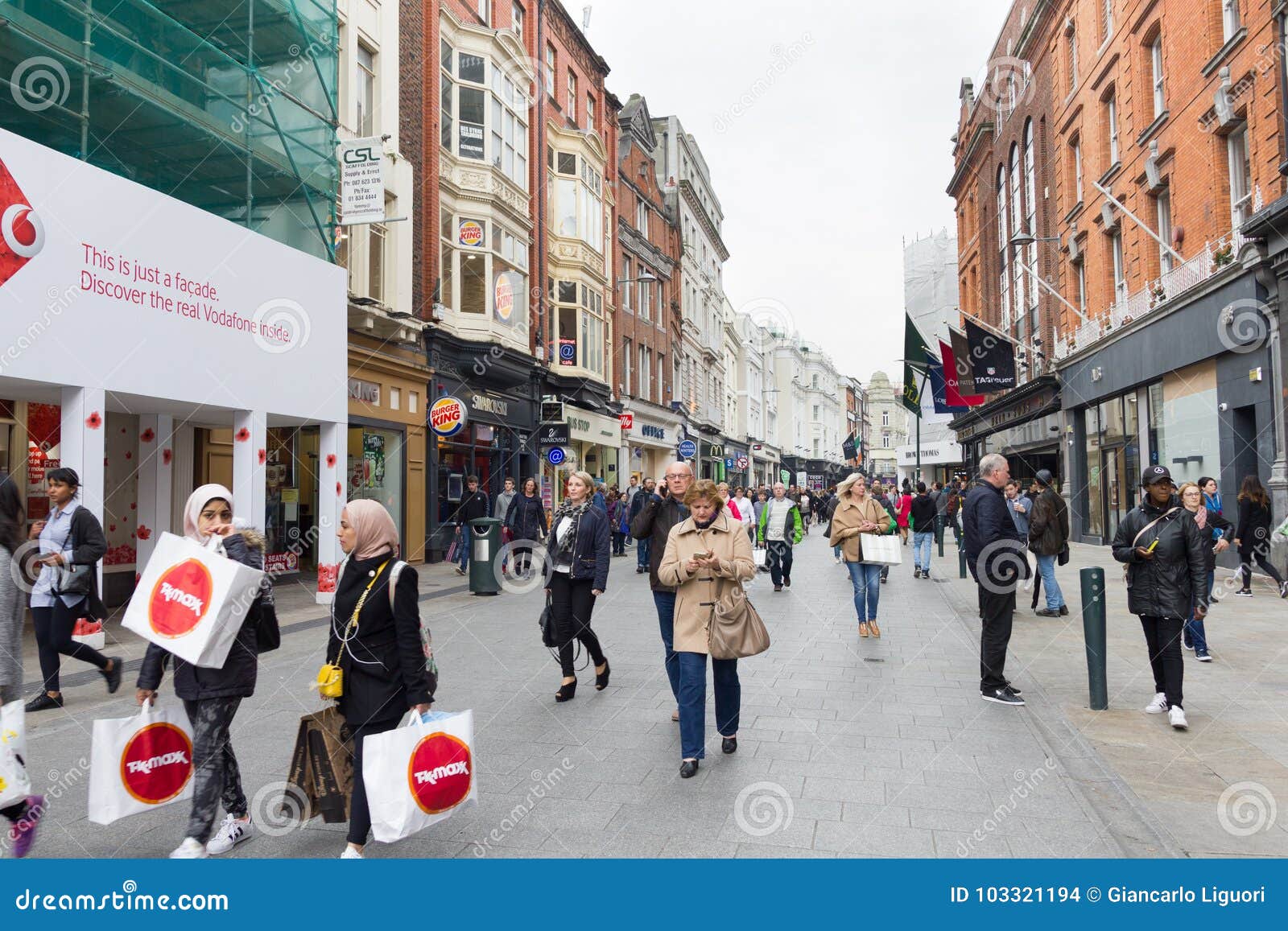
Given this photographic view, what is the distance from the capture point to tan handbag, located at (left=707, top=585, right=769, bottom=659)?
195 inches

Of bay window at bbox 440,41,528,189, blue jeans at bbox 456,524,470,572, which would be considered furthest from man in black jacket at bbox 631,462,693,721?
bay window at bbox 440,41,528,189

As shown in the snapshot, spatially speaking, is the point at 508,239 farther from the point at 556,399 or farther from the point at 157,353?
the point at 157,353

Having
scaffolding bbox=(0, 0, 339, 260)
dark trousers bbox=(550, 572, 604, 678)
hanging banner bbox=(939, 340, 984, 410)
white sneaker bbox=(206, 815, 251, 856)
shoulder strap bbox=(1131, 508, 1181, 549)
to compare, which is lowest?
white sneaker bbox=(206, 815, 251, 856)

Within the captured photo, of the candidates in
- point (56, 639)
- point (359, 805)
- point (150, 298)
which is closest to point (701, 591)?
point (359, 805)

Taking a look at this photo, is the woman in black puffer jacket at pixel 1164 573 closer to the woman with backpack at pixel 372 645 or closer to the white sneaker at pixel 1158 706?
the white sneaker at pixel 1158 706

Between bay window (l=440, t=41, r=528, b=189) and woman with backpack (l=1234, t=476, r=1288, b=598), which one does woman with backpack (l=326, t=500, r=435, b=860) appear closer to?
woman with backpack (l=1234, t=476, r=1288, b=598)

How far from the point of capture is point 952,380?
1053 inches

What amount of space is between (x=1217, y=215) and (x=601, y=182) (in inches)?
759

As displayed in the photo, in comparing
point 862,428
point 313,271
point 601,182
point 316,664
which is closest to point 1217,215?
point 313,271

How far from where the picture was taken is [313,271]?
504 inches

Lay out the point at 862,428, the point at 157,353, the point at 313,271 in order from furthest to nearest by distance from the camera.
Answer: the point at 862,428 < the point at 313,271 < the point at 157,353

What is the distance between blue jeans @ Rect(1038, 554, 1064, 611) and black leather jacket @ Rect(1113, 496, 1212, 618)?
5.05 meters

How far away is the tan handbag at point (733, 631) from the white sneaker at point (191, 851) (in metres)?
2.64

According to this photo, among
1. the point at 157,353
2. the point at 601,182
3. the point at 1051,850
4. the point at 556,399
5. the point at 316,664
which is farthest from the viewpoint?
the point at 601,182
